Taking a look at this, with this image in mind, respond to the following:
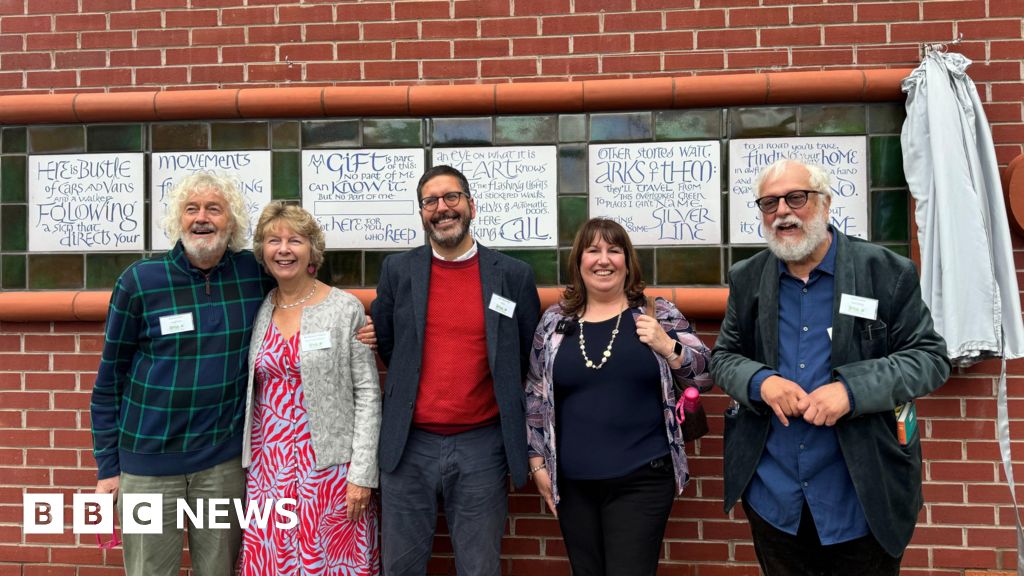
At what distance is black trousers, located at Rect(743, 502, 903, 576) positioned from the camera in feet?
7.68

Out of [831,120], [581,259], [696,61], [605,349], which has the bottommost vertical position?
[605,349]

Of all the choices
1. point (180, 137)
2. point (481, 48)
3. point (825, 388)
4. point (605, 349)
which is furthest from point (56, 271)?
point (825, 388)

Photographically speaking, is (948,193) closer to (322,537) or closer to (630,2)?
(630,2)

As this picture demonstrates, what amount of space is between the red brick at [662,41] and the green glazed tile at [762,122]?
426 millimetres

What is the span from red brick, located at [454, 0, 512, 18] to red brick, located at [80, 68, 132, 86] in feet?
6.08

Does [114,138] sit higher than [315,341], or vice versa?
[114,138]

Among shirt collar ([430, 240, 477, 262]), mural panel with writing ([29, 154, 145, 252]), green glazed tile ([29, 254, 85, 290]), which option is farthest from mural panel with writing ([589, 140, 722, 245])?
green glazed tile ([29, 254, 85, 290])

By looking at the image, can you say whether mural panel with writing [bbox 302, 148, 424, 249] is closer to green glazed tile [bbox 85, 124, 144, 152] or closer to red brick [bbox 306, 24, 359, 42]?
red brick [bbox 306, 24, 359, 42]

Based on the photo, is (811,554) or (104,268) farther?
(104,268)

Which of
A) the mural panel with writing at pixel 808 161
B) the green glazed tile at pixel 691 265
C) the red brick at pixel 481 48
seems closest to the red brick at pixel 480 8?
the red brick at pixel 481 48

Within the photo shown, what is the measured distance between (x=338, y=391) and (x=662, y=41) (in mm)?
2361

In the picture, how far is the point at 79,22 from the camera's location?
12.7 feet

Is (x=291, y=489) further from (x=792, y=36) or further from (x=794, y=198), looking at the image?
(x=792, y=36)

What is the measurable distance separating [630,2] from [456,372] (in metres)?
2.13
